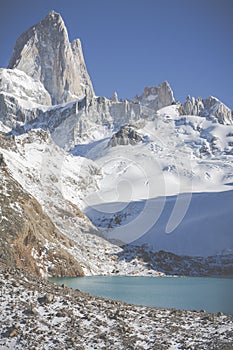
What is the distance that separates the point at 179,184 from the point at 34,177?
8339 centimetres

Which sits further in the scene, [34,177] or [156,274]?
[34,177]

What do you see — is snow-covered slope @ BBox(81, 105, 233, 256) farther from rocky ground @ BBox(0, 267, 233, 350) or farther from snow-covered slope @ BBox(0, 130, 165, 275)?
rocky ground @ BBox(0, 267, 233, 350)

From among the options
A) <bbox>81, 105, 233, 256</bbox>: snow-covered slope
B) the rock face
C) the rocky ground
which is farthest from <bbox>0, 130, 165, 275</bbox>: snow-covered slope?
the rocky ground

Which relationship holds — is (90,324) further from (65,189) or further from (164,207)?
(164,207)

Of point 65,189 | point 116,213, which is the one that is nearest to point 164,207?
point 116,213

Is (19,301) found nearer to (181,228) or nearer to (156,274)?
(156,274)

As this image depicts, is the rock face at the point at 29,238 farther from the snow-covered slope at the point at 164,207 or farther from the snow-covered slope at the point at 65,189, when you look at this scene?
the snow-covered slope at the point at 164,207

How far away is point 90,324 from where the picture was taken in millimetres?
25406

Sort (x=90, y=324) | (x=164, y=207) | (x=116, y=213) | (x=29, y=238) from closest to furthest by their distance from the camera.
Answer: (x=90, y=324) → (x=29, y=238) → (x=116, y=213) → (x=164, y=207)

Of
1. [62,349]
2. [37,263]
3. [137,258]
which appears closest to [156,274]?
[137,258]

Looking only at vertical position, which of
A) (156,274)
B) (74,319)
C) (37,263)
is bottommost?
(74,319)

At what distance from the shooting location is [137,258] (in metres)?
93.0

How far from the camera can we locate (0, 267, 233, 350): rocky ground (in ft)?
76.3

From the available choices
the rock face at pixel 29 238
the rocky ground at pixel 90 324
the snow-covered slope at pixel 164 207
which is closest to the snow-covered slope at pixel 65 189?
the rock face at pixel 29 238
